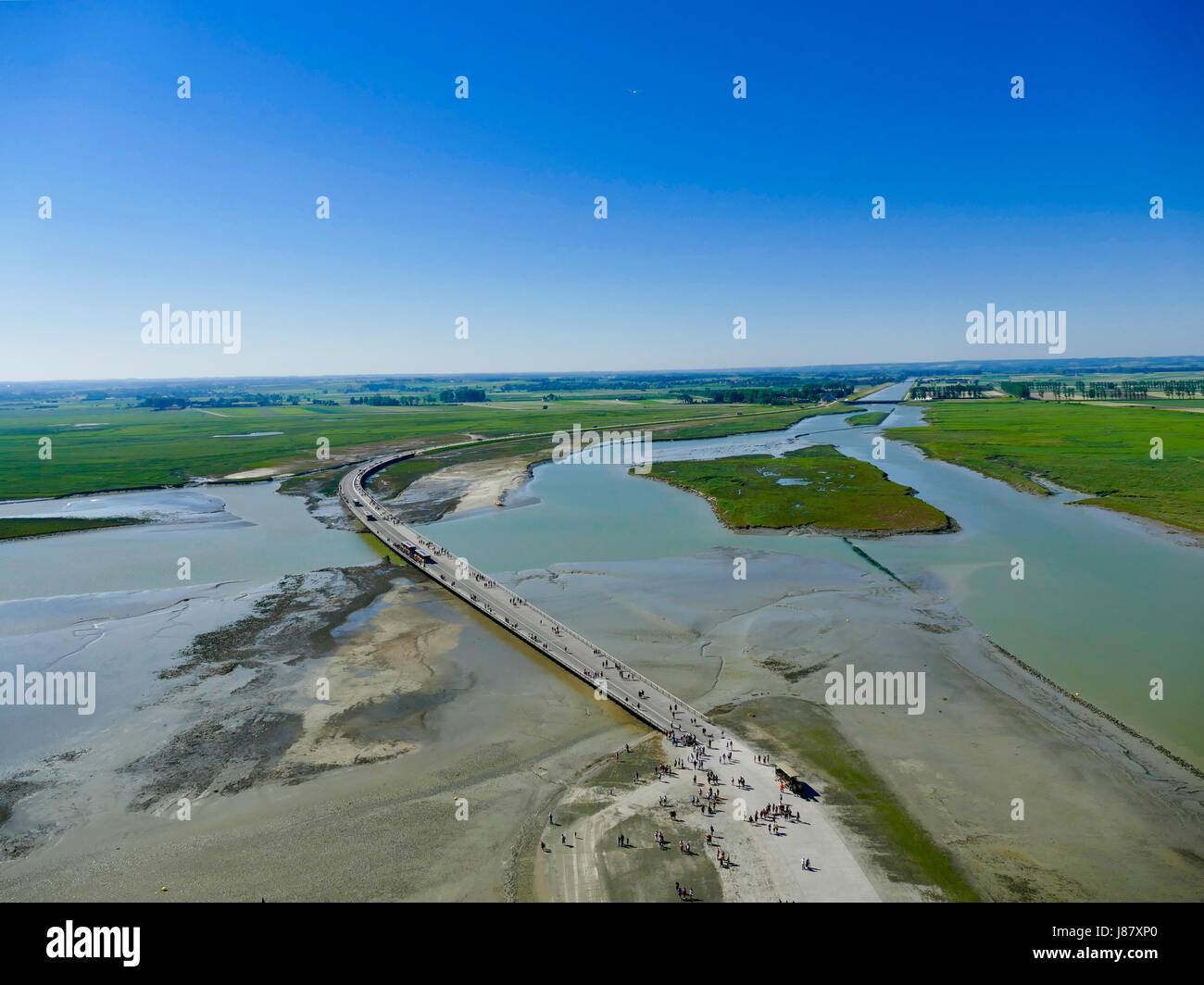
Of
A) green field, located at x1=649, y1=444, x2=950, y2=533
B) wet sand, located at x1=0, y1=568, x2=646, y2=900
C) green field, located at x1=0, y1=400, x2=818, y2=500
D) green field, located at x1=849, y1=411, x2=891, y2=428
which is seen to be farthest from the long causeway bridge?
green field, located at x1=849, y1=411, x2=891, y2=428

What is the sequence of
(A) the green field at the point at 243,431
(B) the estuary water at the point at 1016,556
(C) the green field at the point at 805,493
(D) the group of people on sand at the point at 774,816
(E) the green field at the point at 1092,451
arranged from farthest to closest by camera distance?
(A) the green field at the point at 243,431 → (E) the green field at the point at 1092,451 → (C) the green field at the point at 805,493 → (B) the estuary water at the point at 1016,556 → (D) the group of people on sand at the point at 774,816

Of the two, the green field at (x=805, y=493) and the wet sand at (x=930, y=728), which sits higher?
the green field at (x=805, y=493)

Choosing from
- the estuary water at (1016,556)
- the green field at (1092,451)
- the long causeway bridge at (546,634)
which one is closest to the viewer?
the long causeway bridge at (546,634)

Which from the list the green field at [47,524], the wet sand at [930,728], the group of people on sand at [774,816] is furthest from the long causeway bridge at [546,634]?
the green field at [47,524]

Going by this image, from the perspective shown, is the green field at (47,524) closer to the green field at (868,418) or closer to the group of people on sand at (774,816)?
the group of people on sand at (774,816)
